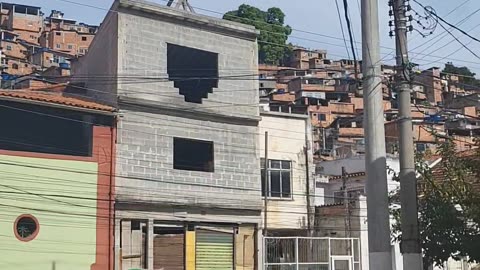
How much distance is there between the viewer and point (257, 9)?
9588 centimetres

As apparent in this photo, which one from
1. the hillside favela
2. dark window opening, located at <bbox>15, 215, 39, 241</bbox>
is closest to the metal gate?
the hillside favela

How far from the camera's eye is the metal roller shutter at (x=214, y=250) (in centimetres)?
2344

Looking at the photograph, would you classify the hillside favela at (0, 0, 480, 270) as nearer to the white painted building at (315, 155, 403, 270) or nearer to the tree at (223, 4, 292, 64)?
the white painted building at (315, 155, 403, 270)

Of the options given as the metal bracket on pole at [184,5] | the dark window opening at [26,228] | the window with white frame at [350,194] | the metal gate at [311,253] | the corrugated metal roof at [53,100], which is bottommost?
the metal gate at [311,253]

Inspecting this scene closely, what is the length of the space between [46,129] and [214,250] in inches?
274

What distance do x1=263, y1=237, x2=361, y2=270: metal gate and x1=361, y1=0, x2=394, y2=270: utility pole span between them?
41.4ft

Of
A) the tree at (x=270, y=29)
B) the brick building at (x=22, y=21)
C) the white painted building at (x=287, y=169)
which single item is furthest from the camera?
the brick building at (x=22, y=21)

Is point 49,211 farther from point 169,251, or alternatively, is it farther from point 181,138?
point 181,138

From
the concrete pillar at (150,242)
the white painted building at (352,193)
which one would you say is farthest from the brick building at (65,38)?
the concrete pillar at (150,242)

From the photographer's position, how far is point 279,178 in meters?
27.3

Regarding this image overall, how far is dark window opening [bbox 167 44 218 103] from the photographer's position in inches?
970

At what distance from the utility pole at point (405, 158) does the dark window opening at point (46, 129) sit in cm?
1133

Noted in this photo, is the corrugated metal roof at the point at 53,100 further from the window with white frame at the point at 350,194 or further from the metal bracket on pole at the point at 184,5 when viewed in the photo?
the window with white frame at the point at 350,194

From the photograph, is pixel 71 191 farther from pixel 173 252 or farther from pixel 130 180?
pixel 173 252
